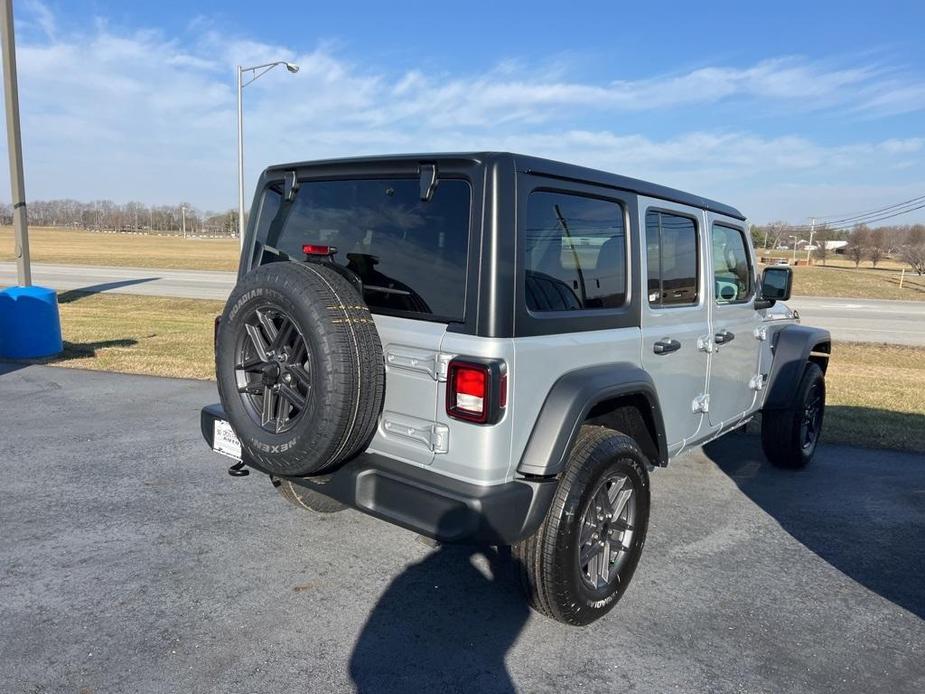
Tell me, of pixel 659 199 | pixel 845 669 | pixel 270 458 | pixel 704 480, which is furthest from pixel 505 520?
pixel 704 480

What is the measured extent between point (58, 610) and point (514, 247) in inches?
99.5

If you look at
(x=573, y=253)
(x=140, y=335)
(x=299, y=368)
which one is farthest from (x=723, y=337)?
(x=140, y=335)

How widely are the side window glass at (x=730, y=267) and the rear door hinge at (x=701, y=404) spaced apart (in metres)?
0.60

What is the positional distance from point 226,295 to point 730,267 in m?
15.9

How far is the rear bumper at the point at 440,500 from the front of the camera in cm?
256

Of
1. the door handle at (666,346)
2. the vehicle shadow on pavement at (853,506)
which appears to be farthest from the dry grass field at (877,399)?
the door handle at (666,346)

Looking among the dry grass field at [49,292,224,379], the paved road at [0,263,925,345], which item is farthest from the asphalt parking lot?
the paved road at [0,263,925,345]

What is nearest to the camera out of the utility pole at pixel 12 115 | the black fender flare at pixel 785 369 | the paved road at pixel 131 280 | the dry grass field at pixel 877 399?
the black fender flare at pixel 785 369

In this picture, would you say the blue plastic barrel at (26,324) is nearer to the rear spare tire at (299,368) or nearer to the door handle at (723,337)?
the rear spare tire at (299,368)

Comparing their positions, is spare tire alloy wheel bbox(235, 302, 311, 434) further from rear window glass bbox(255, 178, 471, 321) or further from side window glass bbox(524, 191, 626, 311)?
side window glass bbox(524, 191, 626, 311)

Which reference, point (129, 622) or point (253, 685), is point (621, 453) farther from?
point (129, 622)

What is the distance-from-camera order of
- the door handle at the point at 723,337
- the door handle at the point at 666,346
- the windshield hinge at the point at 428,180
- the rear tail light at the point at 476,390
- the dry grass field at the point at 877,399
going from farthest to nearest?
the dry grass field at the point at 877,399
the door handle at the point at 723,337
the door handle at the point at 666,346
the windshield hinge at the point at 428,180
the rear tail light at the point at 476,390

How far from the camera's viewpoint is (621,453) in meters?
3.05

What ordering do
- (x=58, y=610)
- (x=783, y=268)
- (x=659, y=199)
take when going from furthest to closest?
(x=783, y=268) → (x=659, y=199) → (x=58, y=610)
